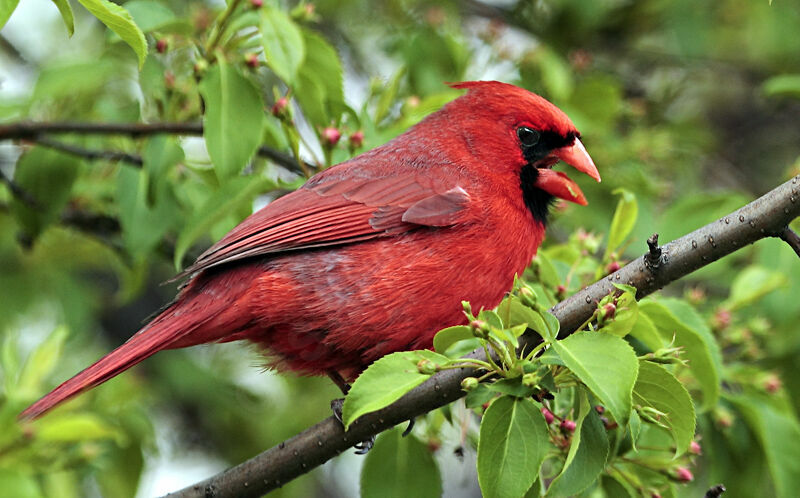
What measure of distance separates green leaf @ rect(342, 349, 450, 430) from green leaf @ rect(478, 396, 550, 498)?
20cm

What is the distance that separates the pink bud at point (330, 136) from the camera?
3.75 metres

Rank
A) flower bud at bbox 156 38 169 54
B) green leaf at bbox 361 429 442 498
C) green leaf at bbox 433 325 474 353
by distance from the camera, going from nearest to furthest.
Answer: green leaf at bbox 433 325 474 353, green leaf at bbox 361 429 442 498, flower bud at bbox 156 38 169 54

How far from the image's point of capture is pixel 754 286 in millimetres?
3980

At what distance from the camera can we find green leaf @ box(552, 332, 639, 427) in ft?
7.55

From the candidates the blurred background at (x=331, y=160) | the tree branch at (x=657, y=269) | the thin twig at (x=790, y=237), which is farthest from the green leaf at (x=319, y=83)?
the thin twig at (x=790, y=237)

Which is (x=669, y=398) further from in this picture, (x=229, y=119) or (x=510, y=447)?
(x=229, y=119)

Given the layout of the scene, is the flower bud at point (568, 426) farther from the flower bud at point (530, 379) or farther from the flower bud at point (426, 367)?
the flower bud at point (426, 367)

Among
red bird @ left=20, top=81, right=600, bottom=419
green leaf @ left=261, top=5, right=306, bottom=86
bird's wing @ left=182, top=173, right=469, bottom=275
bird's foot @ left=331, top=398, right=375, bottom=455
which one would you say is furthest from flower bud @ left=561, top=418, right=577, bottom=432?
green leaf @ left=261, top=5, right=306, bottom=86

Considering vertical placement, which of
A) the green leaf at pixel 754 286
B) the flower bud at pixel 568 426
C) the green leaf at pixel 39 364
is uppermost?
the flower bud at pixel 568 426

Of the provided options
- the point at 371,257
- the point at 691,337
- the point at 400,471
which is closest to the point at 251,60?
the point at 371,257

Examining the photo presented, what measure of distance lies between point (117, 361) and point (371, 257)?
0.93 m

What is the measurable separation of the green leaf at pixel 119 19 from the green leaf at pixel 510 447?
1294mm

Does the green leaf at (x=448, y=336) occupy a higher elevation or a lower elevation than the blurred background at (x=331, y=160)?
higher

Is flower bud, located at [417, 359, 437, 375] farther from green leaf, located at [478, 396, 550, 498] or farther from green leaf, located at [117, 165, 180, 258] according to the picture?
green leaf, located at [117, 165, 180, 258]
